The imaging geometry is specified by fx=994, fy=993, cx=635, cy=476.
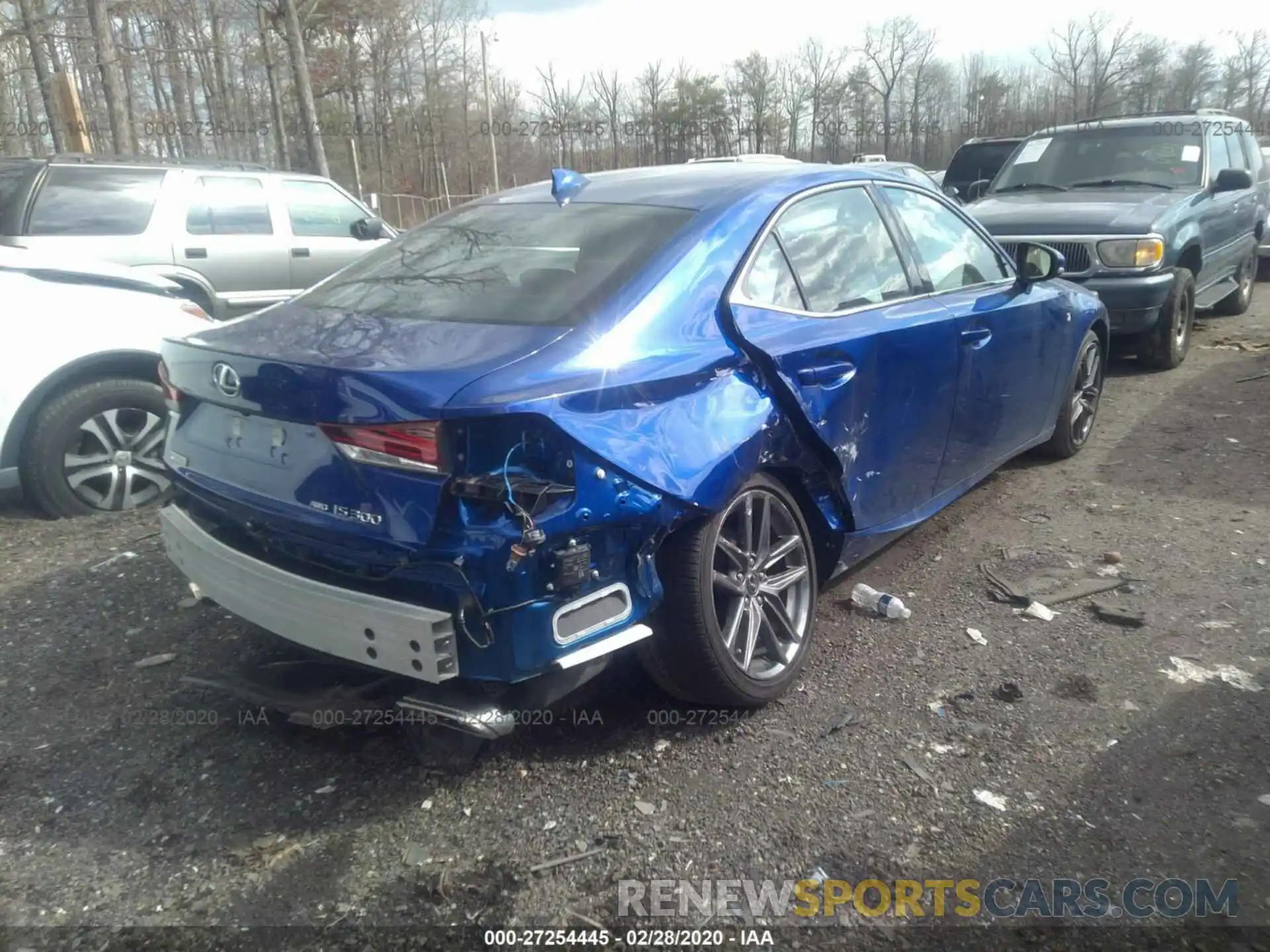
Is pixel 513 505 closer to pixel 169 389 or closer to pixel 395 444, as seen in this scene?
pixel 395 444

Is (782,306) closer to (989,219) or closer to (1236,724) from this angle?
(1236,724)

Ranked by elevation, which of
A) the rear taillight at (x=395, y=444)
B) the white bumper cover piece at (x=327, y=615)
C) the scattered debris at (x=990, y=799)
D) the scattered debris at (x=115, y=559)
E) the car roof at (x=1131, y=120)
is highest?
the car roof at (x=1131, y=120)

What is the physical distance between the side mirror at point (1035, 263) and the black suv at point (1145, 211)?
2022 millimetres

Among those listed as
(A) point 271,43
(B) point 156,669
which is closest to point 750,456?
(B) point 156,669

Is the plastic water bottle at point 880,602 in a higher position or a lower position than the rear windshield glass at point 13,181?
lower

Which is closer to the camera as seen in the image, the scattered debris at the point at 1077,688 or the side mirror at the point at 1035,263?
the scattered debris at the point at 1077,688

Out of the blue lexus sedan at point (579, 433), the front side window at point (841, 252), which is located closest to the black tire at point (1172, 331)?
the blue lexus sedan at point (579, 433)

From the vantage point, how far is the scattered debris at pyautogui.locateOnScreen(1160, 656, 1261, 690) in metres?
3.28

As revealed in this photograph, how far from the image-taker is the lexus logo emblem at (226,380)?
278cm

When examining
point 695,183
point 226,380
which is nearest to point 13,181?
point 226,380

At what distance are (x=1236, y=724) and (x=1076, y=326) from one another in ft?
9.03

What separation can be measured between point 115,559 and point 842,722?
10.9 ft

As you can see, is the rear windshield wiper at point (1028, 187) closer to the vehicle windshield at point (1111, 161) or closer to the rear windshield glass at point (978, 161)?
the vehicle windshield at point (1111, 161)

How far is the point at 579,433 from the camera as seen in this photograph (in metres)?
2.48
